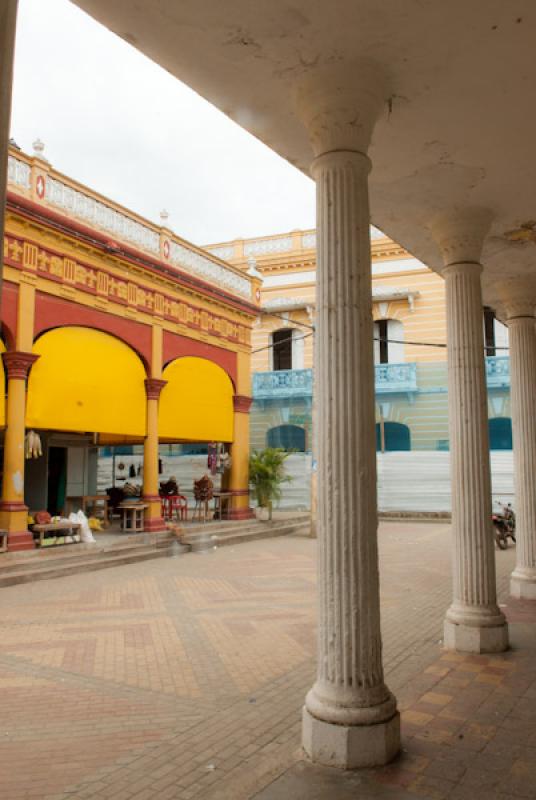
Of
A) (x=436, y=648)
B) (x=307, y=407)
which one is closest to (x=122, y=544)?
(x=436, y=648)

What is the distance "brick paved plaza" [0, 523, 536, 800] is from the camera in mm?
3486

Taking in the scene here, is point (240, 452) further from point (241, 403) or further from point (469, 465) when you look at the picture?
point (469, 465)

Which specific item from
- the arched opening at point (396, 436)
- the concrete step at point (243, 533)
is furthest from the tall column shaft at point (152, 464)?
the arched opening at point (396, 436)

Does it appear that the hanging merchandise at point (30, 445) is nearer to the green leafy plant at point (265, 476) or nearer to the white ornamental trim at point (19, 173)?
the white ornamental trim at point (19, 173)

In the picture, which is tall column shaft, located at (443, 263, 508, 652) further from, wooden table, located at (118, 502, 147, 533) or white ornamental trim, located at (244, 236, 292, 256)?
white ornamental trim, located at (244, 236, 292, 256)

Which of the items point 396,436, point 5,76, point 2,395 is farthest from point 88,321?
point 396,436

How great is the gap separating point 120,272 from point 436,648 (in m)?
10.2

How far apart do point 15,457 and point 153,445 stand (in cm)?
367

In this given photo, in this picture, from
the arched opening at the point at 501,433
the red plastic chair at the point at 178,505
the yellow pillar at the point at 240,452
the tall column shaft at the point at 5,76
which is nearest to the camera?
the tall column shaft at the point at 5,76

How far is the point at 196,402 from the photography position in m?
15.7

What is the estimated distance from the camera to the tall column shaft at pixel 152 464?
13695mm

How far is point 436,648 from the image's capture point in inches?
236

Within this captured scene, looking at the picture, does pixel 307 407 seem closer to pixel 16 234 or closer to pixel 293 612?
pixel 16 234

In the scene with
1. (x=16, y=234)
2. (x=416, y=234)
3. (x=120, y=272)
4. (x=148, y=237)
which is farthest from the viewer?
(x=148, y=237)
